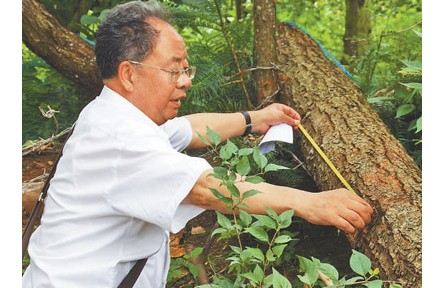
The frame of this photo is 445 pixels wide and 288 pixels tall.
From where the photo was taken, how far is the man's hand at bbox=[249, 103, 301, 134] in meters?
3.46

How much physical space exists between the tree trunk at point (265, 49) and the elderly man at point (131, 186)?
1518 millimetres

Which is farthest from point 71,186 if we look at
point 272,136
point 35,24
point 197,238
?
point 35,24

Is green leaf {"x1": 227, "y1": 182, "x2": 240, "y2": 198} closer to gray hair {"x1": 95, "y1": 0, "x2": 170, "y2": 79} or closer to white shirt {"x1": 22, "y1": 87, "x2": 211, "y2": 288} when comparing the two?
white shirt {"x1": 22, "y1": 87, "x2": 211, "y2": 288}

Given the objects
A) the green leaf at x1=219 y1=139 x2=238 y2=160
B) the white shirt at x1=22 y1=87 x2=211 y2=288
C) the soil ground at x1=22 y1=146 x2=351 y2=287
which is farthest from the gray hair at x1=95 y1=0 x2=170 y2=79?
the soil ground at x1=22 y1=146 x2=351 y2=287

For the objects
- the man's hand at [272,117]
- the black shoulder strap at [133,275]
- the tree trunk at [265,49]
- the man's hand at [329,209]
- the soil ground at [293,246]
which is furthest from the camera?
the tree trunk at [265,49]

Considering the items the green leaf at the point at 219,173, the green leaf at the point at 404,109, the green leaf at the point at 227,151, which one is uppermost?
the green leaf at the point at 227,151

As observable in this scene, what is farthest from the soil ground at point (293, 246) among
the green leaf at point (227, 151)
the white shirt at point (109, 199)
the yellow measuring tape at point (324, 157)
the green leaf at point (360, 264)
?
the green leaf at point (360, 264)

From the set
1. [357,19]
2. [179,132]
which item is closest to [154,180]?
[179,132]

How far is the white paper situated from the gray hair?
34.9 inches

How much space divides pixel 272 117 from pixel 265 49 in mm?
1000

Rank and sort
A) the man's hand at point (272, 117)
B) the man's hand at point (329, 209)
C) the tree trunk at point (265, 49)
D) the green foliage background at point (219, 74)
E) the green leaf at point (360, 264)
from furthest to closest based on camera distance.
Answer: the tree trunk at point (265, 49)
the green foliage background at point (219, 74)
the man's hand at point (272, 117)
the man's hand at point (329, 209)
the green leaf at point (360, 264)

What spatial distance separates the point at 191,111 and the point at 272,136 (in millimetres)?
1175

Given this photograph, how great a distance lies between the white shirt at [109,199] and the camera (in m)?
2.34

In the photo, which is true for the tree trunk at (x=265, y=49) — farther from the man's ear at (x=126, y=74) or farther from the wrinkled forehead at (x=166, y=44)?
the man's ear at (x=126, y=74)
